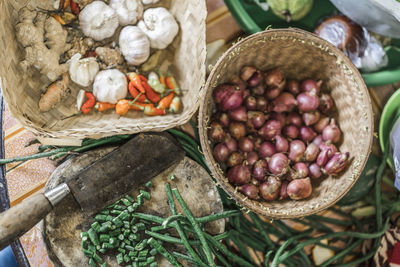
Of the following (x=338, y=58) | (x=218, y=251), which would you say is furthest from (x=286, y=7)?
(x=218, y=251)

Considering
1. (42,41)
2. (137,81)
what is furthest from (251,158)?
(42,41)

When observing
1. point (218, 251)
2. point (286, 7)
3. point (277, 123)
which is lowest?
point (218, 251)

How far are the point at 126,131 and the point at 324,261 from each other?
0.72 metres

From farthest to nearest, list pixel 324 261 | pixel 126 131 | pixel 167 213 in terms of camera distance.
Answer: pixel 324 261, pixel 167 213, pixel 126 131

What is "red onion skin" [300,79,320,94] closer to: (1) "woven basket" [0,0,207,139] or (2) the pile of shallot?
(2) the pile of shallot

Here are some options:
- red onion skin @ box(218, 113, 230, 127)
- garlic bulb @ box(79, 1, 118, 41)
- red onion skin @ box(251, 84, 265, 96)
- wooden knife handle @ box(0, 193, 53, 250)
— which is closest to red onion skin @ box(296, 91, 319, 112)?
red onion skin @ box(251, 84, 265, 96)

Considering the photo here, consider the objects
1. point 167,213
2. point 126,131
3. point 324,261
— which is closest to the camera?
point 126,131

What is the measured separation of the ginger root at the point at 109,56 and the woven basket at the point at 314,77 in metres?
0.27

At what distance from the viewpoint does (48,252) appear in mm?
919

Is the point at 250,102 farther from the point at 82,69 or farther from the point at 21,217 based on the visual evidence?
the point at 21,217

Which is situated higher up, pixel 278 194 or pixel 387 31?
pixel 387 31

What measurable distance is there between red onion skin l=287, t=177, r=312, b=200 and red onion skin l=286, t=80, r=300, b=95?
0.24 metres

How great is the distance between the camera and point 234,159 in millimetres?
980

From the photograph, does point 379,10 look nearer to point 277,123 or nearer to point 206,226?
point 277,123
